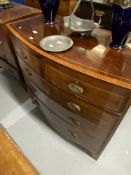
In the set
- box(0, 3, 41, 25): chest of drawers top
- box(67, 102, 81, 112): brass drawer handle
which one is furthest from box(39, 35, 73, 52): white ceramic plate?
box(0, 3, 41, 25): chest of drawers top

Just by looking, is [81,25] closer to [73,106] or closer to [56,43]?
[56,43]

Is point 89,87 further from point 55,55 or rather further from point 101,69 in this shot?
point 55,55

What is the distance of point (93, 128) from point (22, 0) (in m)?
1.83

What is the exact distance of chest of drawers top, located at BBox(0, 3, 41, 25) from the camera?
49.5 inches

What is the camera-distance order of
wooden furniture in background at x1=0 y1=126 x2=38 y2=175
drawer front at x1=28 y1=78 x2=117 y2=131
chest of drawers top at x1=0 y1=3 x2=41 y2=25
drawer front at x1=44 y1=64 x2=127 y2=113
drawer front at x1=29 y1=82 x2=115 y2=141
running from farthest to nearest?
chest of drawers top at x1=0 y1=3 x2=41 y2=25, drawer front at x1=29 y1=82 x2=115 y2=141, drawer front at x1=28 y1=78 x2=117 y2=131, drawer front at x1=44 y1=64 x2=127 y2=113, wooden furniture in background at x1=0 y1=126 x2=38 y2=175

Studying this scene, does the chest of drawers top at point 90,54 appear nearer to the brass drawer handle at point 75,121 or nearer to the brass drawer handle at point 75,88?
the brass drawer handle at point 75,88

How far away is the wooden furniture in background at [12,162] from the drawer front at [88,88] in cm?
38

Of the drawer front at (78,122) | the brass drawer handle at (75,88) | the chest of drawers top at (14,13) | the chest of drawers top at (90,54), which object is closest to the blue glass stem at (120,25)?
the chest of drawers top at (90,54)

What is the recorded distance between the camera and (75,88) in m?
0.75

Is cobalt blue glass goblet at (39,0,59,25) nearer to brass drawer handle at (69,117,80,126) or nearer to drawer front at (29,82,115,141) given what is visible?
drawer front at (29,82,115,141)

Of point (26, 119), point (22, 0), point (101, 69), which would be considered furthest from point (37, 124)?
point (22, 0)

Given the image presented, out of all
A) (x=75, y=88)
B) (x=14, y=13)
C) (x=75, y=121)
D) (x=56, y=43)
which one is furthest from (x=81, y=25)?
(x=14, y=13)

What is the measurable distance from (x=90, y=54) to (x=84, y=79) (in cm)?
16

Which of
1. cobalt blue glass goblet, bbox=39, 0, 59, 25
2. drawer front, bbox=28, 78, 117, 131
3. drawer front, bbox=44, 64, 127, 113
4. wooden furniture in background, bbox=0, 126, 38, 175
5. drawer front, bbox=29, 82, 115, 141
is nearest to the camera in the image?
wooden furniture in background, bbox=0, 126, 38, 175
